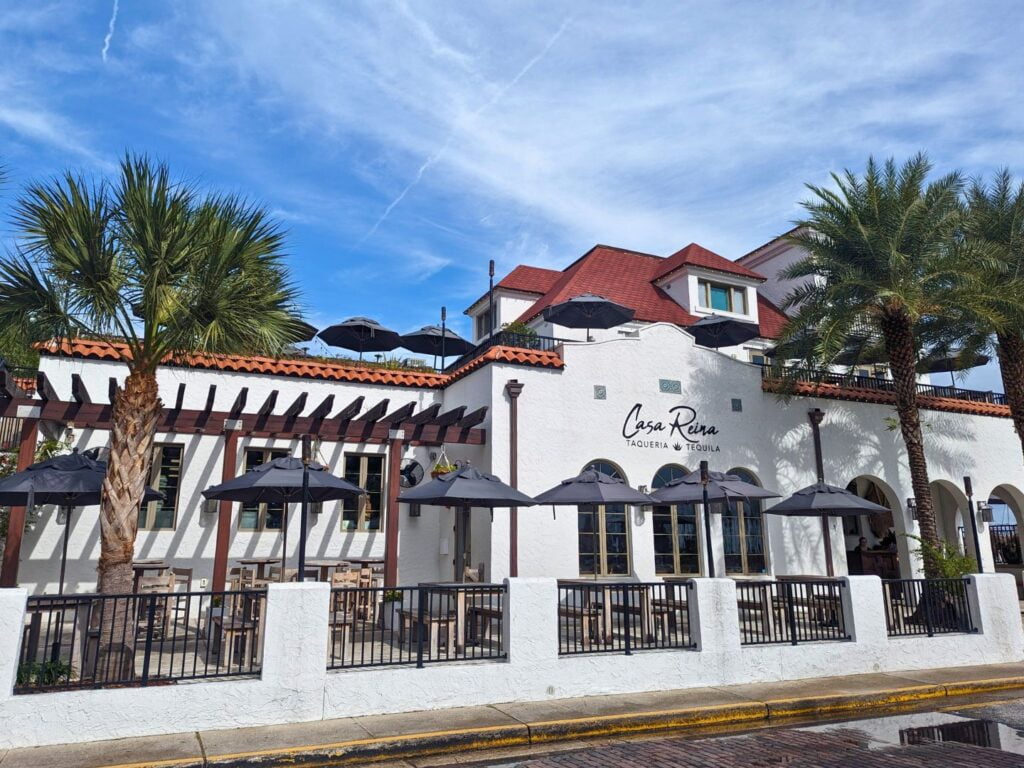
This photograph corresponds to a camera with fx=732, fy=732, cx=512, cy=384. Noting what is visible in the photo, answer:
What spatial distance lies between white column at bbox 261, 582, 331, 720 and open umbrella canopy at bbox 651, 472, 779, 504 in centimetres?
788

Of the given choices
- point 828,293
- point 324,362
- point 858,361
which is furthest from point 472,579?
point 858,361

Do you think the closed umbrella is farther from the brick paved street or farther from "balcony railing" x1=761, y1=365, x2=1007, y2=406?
"balcony railing" x1=761, y1=365, x2=1007, y2=406

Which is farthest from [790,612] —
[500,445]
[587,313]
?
[587,313]

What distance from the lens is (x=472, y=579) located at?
43.6 ft

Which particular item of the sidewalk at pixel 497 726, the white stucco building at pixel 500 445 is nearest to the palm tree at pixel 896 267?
the white stucco building at pixel 500 445

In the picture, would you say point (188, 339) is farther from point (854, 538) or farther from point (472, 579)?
point (854, 538)

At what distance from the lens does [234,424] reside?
1461 cm

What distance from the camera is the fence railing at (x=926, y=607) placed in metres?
12.0

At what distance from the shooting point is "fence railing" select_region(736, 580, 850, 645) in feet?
35.9


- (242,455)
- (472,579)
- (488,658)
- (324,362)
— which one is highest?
(324,362)

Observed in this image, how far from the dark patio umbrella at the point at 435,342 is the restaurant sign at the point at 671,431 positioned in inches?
247

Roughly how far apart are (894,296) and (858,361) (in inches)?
227

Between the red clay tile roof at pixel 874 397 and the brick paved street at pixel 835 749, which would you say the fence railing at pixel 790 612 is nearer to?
the brick paved street at pixel 835 749

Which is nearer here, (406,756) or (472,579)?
(406,756)
